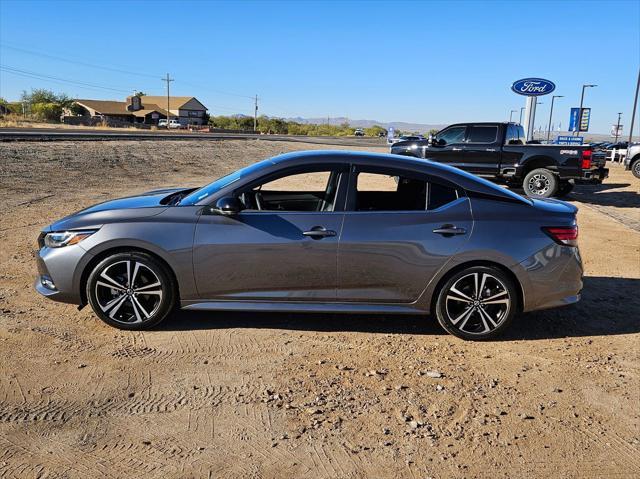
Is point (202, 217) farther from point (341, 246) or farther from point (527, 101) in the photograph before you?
point (527, 101)

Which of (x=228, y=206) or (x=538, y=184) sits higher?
(x=228, y=206)

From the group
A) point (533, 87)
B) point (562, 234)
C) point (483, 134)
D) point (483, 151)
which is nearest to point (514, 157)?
point (483, 151)

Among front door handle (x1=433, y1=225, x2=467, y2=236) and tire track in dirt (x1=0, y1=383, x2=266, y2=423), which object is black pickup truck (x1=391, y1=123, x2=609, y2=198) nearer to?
front door handle (x1=433, y1=225, x2=467, y2=236)

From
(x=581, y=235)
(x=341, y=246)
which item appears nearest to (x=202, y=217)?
(x=341, y=246)

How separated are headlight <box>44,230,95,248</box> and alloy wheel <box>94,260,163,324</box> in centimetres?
35

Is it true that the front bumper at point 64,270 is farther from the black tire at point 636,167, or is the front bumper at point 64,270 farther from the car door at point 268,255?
the black tire at point 636,167

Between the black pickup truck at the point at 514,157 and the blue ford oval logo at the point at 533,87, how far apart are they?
29.1 feet

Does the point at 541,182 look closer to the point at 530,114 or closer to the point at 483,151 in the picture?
the point at 483,151

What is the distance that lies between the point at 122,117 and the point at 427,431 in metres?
119

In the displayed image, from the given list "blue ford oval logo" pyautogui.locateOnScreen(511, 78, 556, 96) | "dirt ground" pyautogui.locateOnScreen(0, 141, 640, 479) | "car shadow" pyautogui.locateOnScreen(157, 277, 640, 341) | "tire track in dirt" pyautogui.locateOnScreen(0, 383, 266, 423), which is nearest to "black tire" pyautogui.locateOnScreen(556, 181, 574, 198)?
"blue ford oval logo" pyautogui.locateOnScreen(511, 78, 556, 96)

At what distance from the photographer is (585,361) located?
4574 millimetres

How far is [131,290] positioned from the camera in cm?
472

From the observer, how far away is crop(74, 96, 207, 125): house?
10919 centimetres

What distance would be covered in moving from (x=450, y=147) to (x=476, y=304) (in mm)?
12250
